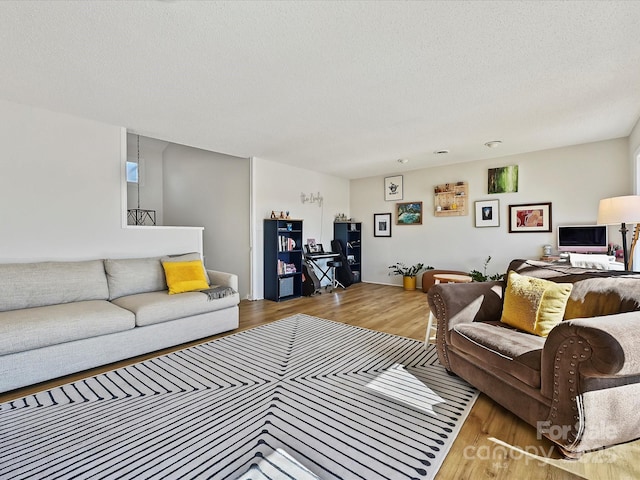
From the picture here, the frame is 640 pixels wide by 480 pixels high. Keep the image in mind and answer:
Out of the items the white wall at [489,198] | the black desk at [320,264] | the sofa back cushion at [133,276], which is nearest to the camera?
the sofa back cushion at [133,276]

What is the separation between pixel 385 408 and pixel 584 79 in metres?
2.99

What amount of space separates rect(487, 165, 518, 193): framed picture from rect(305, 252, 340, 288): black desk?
9.97ft

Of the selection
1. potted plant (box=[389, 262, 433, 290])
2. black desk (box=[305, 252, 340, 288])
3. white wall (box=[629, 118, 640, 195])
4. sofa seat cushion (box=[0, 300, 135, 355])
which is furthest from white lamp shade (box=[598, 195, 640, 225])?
sofa seat cushion (box=[0, 300, 135, 355])

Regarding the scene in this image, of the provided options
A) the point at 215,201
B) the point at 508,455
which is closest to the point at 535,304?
the point at 508,455

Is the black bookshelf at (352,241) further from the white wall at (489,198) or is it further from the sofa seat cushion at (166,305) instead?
the sofa seat cushion at (166,305)

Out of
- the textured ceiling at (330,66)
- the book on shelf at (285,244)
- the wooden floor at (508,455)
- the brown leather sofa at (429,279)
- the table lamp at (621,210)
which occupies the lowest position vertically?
the wooden floor at (508,455)

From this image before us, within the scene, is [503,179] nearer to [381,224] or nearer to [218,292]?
[381,224]

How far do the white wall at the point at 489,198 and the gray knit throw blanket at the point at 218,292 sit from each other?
3.96 metres

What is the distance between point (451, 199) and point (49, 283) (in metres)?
5.78

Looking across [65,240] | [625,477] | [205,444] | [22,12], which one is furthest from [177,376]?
[625,477]

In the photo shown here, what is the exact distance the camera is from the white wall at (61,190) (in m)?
3.00

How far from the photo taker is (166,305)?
299 cm

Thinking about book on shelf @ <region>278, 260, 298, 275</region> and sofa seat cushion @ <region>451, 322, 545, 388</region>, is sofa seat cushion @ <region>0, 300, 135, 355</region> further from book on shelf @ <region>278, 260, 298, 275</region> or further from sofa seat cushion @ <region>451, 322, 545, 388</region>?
sofa seat cushion @ <region>451, 322, 545, 388</region>

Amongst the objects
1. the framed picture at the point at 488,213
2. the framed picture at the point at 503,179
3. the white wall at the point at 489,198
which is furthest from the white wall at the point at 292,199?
the framed picture at the point at 503,179
